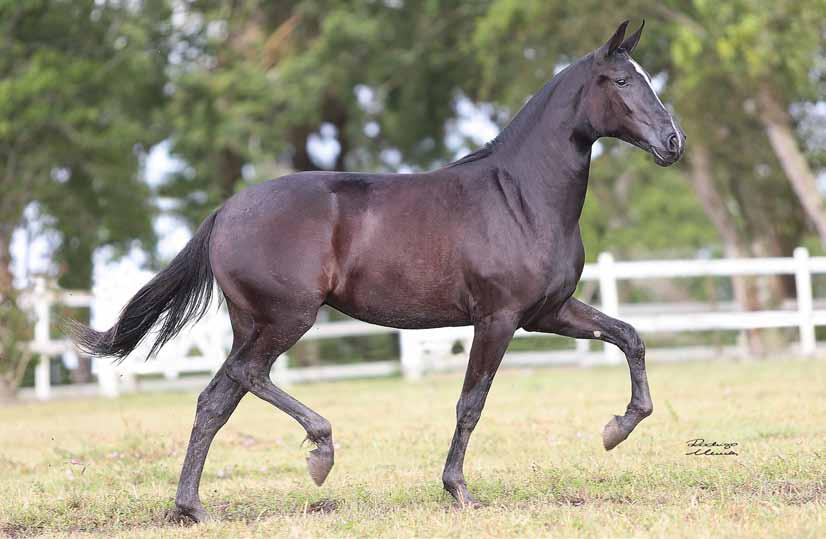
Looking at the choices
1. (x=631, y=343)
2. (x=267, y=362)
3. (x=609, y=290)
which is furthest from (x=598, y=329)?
(x=609, y=290)

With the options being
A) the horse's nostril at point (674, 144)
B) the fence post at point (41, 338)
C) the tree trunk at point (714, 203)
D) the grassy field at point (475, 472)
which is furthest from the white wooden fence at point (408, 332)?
the horse's nostril at point (674, 144)

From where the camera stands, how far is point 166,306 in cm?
593

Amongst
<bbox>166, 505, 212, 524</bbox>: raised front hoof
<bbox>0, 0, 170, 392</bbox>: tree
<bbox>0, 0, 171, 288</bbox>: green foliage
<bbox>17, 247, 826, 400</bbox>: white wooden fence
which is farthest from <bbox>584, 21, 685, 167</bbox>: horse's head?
<bbox>0, 0, 171, 288</bbox>: green foliage

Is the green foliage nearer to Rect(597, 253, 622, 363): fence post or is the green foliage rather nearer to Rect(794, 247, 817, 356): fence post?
Rect(597, 253, 622, 363): fence post

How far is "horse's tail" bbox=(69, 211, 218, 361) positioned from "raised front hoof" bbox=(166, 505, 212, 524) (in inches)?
34.9

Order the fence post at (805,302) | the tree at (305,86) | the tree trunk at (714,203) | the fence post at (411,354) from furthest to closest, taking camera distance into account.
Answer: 1. the tree at (305,86)
2. the tree trunk at (714,203)
3. the fence post at (411,354)
4. the fence post at (805,302)

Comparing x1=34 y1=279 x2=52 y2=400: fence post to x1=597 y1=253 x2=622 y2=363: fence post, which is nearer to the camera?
x1=34 y1=279 x2=52 y2=400: fence post

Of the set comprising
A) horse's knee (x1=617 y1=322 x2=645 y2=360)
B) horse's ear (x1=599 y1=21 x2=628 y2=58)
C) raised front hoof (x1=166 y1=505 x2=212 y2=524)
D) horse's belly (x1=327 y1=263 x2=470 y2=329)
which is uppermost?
horse's ear (x1=599 y1=21 x2=628 y2=58)

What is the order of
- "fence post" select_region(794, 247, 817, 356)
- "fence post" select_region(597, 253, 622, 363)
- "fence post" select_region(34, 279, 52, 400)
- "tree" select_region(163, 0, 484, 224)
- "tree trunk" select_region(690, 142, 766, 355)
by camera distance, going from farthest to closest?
1. "tree" select_region(163, 0, 484, 224)
2. "tree trunk" select_region(690, 142, 766, 355)
3. "fence post" select_region(597, 253, 622, 363)
4. "fence post" select_region(794, 247, 817, 356)
5. "fence post" select_region(34, 279, 52, 400)

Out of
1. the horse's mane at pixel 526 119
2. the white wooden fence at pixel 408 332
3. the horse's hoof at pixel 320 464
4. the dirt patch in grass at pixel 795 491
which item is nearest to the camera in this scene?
the dirt patch in grass at pixel 795 491

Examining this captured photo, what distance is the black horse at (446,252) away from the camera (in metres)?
5.42

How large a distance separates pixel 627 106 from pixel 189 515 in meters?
3.04

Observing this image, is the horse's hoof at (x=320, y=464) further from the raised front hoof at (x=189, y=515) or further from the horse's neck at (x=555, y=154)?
the horse's neck at (x=555, y=154)

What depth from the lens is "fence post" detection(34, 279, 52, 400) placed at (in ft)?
51.6
